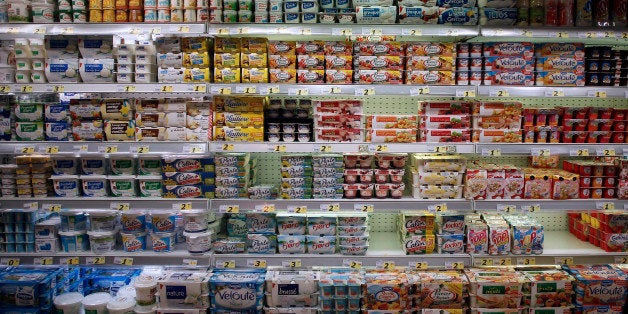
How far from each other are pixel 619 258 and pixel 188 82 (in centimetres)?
360

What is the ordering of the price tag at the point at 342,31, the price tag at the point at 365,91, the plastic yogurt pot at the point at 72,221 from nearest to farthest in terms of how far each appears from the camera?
the price tag at the point at 342,31
the price tag at the point at 365,91
the plastic yogurt pot at the point at 72,221

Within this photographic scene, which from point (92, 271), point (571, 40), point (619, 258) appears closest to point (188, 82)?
point (92, 271)

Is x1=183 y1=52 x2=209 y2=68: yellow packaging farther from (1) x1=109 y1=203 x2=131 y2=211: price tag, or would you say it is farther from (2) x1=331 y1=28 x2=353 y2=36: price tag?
(1) x1=109 y1=203 x2=131 y2=211: price tag

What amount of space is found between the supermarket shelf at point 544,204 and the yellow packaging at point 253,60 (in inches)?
76.7

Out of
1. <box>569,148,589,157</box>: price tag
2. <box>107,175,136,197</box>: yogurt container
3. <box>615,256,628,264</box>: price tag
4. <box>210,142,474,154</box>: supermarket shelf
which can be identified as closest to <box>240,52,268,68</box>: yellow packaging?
<box>210,142,474,154</box>: supermarket shelf

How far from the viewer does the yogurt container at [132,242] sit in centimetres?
368

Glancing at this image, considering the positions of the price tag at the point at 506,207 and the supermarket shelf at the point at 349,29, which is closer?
the supermarket shelf at the point at 349,29

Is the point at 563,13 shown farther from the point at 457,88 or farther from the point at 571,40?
the point at 457,88

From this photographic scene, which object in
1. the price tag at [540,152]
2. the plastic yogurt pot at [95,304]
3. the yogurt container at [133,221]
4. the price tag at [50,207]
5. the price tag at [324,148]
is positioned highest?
the price tag at [324,148]

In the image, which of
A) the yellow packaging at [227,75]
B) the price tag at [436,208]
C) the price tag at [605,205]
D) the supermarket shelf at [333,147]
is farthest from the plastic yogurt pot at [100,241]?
the price tag at [605,205]

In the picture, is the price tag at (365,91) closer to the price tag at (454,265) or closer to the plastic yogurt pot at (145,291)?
the price tag at (454,265)

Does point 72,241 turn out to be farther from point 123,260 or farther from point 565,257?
point 565,257

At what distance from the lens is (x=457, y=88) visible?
3.52 m

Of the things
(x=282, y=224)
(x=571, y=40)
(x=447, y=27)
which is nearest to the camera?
(x=447, y=27)
